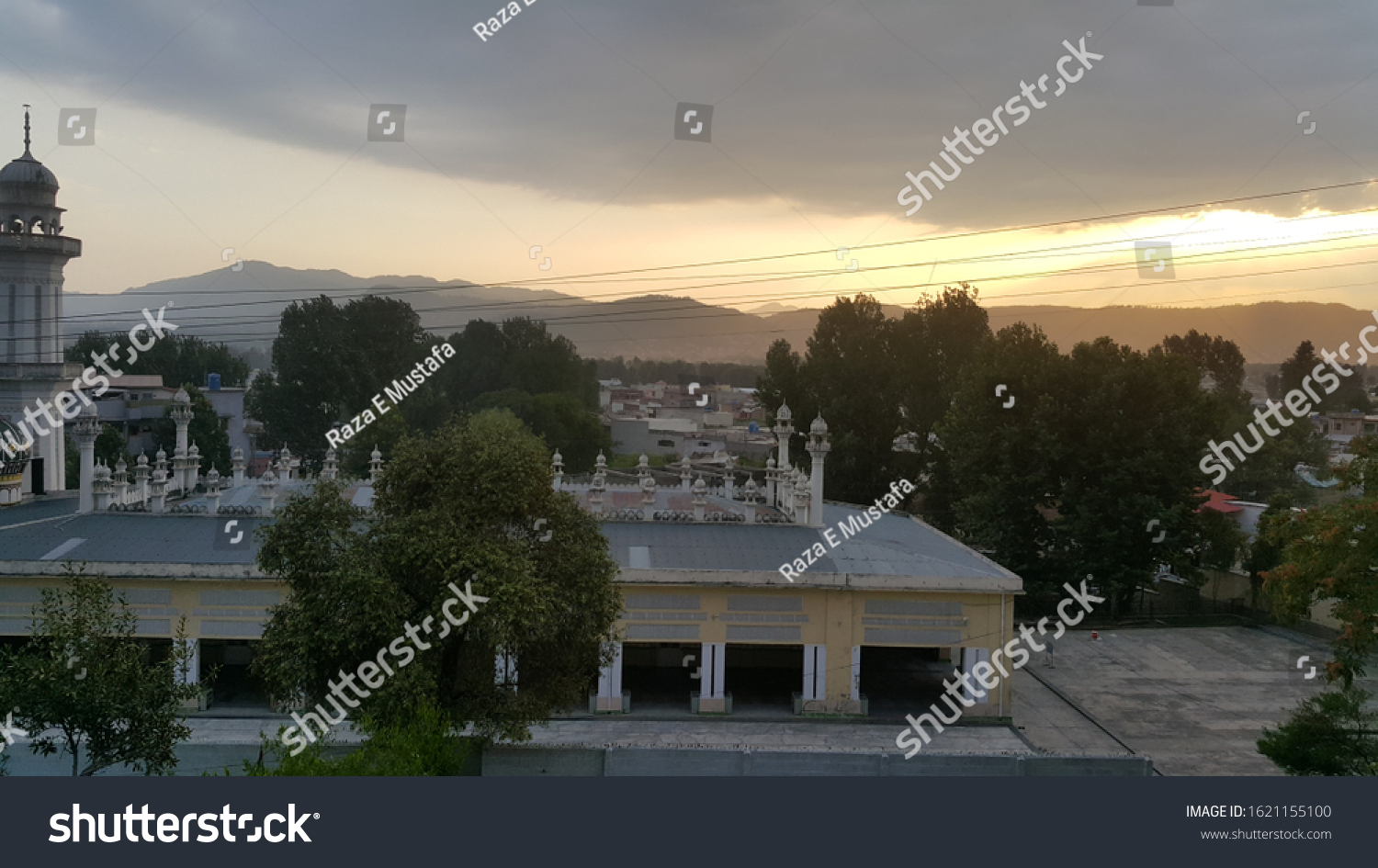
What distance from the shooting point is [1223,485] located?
5194cm

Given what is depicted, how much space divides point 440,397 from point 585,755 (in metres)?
58.0

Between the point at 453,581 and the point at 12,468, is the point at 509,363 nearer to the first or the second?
the point at 12,468

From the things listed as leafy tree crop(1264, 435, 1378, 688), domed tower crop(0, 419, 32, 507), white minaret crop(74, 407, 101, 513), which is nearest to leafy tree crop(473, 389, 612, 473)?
domed tower crop(0, 419, 32, 507)

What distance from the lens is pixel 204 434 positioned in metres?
61.2

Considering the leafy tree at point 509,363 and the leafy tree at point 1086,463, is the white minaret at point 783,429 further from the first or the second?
the leafy tree at point 509,363

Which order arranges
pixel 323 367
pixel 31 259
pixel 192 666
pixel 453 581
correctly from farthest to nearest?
pixel 323 367 → pixel 31 259 → pixel 192 666 → pixel 453 581

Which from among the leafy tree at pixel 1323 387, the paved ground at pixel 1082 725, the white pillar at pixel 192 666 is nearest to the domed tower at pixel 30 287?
the white pillar at pixel 192 666

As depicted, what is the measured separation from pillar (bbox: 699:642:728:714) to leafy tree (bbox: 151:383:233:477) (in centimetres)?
4237

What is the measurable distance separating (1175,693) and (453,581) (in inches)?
745

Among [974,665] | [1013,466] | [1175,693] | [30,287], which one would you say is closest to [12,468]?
[30,287]

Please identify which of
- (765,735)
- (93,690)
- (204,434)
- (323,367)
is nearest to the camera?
(93,690)

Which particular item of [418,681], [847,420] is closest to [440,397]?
[847,420]

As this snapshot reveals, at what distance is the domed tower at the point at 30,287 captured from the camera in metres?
39.3

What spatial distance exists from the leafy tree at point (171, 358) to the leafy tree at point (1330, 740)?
7863 cm
